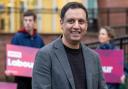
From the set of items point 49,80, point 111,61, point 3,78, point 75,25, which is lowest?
point 3,78

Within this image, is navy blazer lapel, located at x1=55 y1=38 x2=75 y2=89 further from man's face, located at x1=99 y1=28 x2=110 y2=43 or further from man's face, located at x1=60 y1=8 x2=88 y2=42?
man's face, located at x1=99 y1=28 x2=110 y2=43

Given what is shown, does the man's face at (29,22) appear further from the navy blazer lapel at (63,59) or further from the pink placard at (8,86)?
the navy blazer lapel at (63,59)

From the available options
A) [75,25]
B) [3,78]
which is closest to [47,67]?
[75,25]

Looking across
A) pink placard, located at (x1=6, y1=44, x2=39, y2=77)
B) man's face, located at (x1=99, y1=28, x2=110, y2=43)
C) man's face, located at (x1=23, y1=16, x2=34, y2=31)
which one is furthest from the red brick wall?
man's face, located at (x1=23, y1=16, x2=34, y2=31)

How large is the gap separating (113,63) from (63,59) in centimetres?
504

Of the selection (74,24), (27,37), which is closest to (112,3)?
(27,37)

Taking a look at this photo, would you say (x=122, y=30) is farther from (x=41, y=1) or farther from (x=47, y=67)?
(x=47, y=67)

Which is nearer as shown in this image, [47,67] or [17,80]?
[47,67]

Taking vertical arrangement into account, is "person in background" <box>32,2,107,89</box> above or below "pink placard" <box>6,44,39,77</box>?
above

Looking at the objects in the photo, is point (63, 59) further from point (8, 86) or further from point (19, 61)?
point (19, 61)

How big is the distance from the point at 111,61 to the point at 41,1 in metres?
14.8

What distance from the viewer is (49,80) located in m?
3.93

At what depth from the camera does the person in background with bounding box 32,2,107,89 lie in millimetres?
3941

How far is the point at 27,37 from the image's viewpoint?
7.86 meters
